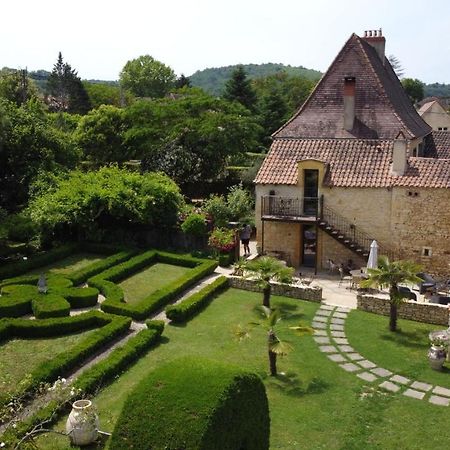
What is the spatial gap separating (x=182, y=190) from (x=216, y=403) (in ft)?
101

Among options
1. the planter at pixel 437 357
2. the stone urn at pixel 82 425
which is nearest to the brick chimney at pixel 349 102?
the planter at pixel 437 357

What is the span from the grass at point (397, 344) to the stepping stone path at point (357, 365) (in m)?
0.27

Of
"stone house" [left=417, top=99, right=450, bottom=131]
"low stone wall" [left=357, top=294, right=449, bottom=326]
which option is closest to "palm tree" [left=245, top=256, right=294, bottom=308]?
"low stone wall" [left=357, top=294, right=449, bottom=326]

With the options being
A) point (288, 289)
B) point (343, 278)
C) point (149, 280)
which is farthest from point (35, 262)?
point (343, 278)

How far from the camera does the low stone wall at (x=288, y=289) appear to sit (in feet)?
70.5

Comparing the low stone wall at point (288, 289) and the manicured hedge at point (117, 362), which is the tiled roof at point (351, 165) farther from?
the manicured hedge at point (117, 362)

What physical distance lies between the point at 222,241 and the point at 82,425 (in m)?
14.7

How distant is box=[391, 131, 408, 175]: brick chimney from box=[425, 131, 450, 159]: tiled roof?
380 inches

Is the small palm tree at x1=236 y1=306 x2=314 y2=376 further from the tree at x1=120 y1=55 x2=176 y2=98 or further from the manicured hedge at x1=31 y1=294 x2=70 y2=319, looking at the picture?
the tree at x1=120 y1=55 x2=176 y2=98

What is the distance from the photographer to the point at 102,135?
43.2 metres

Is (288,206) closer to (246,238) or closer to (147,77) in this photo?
(246,238)

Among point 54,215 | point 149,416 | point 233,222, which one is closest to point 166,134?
point 233,222

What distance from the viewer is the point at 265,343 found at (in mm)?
17562

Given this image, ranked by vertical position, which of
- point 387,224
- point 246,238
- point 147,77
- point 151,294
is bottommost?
point 151,294
